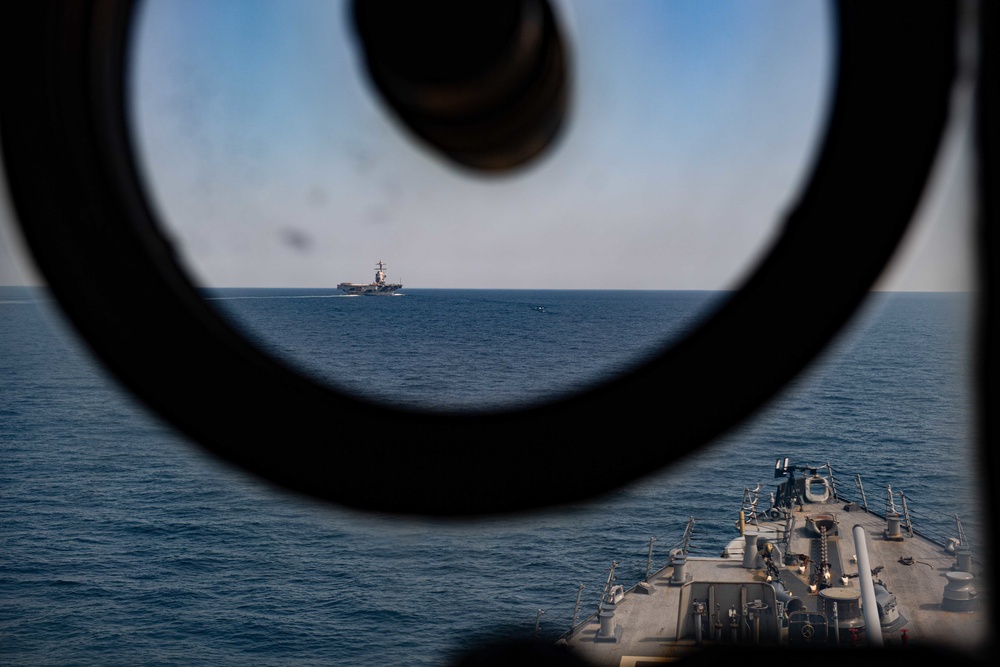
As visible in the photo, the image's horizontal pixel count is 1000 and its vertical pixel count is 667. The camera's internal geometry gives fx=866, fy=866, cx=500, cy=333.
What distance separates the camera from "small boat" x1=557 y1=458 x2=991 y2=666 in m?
24.4

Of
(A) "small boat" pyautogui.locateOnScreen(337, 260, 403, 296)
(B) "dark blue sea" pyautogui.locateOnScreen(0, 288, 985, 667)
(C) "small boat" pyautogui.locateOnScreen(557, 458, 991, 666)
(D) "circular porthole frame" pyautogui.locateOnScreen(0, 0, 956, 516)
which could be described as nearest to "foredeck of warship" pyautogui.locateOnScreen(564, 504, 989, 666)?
(C) "small boat" pyautogui.locateOnScreen(557, 458, 991, 666)

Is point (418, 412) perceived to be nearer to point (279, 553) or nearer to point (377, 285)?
point (377, 285)

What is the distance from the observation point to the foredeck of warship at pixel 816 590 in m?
27.7

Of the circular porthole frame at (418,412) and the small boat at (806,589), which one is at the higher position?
the circular porthole frame at (418,412)

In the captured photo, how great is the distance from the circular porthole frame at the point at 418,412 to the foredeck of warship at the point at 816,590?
24.5m

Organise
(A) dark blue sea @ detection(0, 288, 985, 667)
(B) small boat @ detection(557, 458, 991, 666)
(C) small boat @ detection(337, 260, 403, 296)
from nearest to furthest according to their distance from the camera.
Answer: (C) small boat @ detection(337, 260, 403, 296) → (B) small boat @ detection(557, 458, 991, 666) → (A) dark blue sea @ detection(0, 288, 985, 667)

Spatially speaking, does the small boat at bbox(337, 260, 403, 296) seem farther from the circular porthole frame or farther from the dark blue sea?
the dark blue sea

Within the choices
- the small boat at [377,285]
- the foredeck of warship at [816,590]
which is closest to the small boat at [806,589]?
the foredeck of warship at [816,590]

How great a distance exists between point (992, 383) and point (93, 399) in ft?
319

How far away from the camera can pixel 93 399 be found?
88.5 meters

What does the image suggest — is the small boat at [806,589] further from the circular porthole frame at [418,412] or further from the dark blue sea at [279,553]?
the circular porthole frame at [418,412]

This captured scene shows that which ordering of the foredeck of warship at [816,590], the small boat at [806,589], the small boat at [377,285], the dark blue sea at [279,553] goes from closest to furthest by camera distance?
the small boat at [377,285]
the small boat at [806,589]
the foredeck of warship at [816,590]
the dark blue sea at [279,553]

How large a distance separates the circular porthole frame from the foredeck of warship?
80.5ft

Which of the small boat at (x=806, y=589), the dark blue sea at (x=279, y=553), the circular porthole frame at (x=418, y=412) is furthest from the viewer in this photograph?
the dark blue sea at (x=279, y=553)
